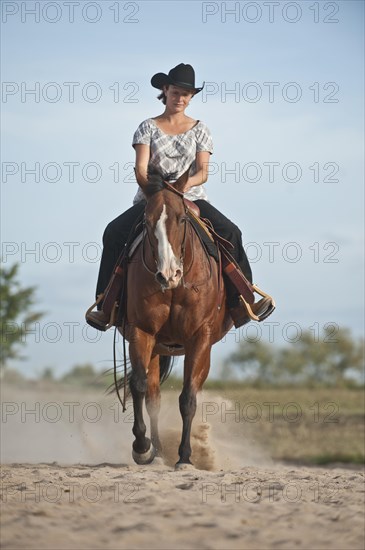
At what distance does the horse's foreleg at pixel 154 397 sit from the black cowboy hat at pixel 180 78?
10.3ft

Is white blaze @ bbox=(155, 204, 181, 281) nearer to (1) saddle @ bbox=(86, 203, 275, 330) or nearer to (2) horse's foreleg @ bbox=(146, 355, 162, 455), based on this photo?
(1) saddle @ bbox=(86, 203, 275, 330)

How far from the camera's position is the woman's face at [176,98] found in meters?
11.2

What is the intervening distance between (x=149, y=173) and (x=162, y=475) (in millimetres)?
2975

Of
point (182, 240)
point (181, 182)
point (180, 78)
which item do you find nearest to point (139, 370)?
point (182, 240)

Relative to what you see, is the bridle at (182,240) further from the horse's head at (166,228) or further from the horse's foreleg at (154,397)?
the horse's foreleg at (154,397)

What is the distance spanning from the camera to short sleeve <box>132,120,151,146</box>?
11047mm

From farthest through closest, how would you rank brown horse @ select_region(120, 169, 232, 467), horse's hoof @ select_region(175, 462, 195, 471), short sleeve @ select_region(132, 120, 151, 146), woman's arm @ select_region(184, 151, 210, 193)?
short sleeve @ select_region(132, 120, 151, 146) → woman's arm @ select_region(184, 151, 210, 193) → brown horse @ select_region(120, 169, 232, 467) → horse's hoof @ select_region(175, 462, 195, 471)

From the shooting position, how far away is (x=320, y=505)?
24.6ft

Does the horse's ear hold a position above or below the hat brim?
below

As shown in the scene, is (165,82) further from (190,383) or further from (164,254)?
(190,383)

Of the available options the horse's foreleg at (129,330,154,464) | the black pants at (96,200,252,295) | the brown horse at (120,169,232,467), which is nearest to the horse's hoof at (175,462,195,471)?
the brown horse at (120,169,232,467)

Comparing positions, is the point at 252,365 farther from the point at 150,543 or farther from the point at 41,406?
the point at 150,543

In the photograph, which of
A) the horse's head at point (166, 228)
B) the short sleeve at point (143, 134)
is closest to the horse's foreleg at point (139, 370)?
the horse's head at point (166, 228)

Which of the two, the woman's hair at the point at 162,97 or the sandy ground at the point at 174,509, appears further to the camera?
the woman's hair at the point at 162,97
